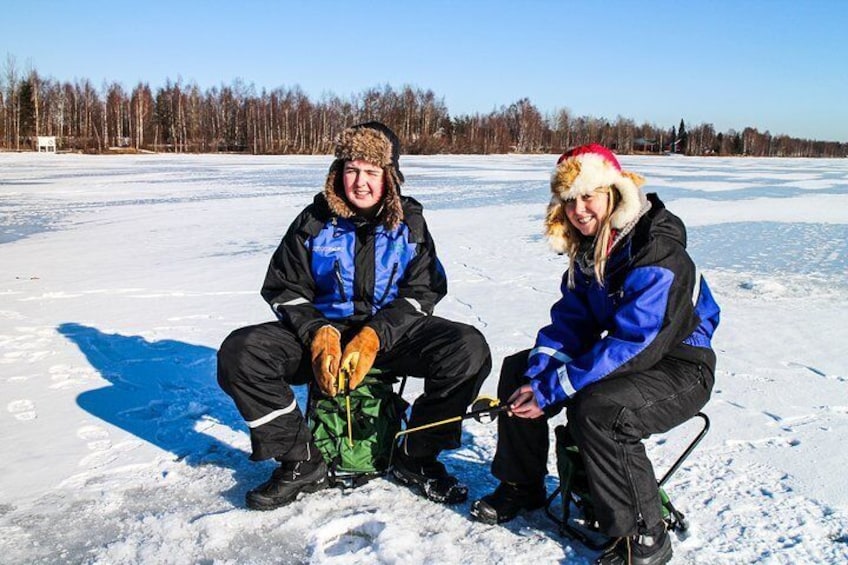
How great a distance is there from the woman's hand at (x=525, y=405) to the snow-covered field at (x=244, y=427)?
44 cm

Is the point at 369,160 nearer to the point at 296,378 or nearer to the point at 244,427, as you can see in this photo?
the point at 296,378

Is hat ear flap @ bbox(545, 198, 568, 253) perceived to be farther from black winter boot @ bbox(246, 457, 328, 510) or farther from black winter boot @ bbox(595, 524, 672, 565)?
black winter boot @ bbox(246, 457, 328, 510)

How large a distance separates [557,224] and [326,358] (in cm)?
102

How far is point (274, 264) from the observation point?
3023 millimetres

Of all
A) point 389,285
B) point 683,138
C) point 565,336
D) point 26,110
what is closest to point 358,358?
point 389,285

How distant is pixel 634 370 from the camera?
2.28 metres

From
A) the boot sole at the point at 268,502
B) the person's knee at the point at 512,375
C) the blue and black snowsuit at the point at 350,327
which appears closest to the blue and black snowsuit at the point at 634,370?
the person's knee at the point at 512,375

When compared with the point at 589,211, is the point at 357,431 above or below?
below

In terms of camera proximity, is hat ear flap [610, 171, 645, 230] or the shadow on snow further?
the shadow on snow

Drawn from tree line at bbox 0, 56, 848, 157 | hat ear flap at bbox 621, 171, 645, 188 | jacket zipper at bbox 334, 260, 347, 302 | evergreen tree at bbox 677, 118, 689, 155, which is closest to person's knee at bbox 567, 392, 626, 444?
hat ear flap at bbox 621, 171, 645, 188

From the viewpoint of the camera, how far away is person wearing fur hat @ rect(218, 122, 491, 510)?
267 centimetres

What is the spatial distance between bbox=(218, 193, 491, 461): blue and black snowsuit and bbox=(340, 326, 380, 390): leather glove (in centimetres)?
8

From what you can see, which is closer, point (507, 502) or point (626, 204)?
point (626, 204)

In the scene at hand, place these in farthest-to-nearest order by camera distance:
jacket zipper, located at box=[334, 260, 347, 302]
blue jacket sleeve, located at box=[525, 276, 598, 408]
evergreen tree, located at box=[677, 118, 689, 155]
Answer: evergreen tree, located at box=[677, 118, 689, 155], jacket zipper, located at box=[334, 260, 347, 302], blue jacket sleeve, located at box=[525, 276, 598, 408]
